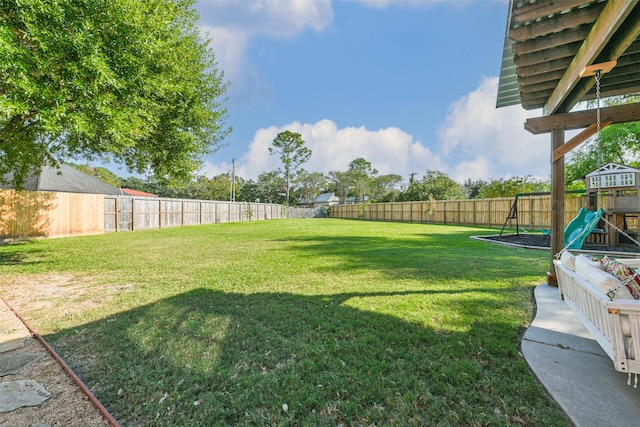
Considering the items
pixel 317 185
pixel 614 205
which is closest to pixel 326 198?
pixel 317 185

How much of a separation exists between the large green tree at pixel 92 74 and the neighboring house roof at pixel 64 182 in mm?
11764

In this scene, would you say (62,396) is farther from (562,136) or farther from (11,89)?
(562,136)

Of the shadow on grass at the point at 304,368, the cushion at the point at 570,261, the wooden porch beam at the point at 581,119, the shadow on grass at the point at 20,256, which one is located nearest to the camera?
the shadow on grass at the point at 304,368

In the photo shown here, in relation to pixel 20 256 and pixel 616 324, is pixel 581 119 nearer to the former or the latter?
pixel 616 324

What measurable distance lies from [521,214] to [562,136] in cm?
1411

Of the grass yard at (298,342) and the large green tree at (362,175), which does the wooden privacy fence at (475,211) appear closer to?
the grass yard at (298,342)

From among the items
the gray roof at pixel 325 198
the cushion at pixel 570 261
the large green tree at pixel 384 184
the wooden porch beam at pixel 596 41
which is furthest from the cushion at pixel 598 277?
the gray roof at pixel 325 198

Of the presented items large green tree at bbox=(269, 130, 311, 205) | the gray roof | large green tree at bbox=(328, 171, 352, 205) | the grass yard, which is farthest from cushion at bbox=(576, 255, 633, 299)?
the gray roof

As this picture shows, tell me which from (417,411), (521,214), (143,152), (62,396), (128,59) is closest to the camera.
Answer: (417,411)

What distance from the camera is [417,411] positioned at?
1.46 meters

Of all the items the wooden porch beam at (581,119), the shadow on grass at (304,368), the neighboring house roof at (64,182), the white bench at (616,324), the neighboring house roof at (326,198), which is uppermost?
the neighboring house roof at (326,198)

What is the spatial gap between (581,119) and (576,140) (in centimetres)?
35

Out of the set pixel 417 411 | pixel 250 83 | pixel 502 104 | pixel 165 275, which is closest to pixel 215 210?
pixel 250 83

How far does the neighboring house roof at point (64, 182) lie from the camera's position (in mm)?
14988
